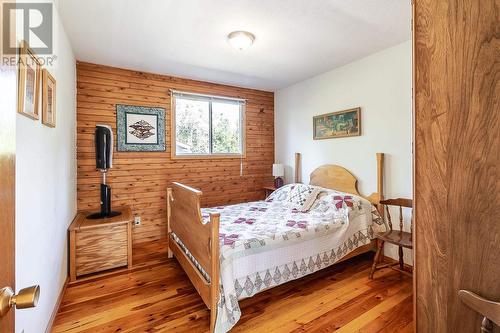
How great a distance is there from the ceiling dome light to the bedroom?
1cm

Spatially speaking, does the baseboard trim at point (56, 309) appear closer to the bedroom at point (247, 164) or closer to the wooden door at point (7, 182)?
the bedroom at point (247, 164)

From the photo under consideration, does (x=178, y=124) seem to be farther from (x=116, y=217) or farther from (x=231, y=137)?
(x=116, y=217)

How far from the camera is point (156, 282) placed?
248 centimetres

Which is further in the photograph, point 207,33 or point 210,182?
point 210,182

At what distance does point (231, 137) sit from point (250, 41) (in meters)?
1.98

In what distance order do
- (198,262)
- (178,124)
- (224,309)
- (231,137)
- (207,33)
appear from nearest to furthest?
(224,309) < (198,262) < (207,33) < (178,124) < (231,137)

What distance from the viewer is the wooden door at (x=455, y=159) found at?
733 millimetres

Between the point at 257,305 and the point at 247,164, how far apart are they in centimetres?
261

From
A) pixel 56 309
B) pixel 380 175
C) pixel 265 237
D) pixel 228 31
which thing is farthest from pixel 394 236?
pixel 56 309

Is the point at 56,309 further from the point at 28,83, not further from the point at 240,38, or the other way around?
the point at 240,38

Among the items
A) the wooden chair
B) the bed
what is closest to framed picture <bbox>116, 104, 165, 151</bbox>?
the bed

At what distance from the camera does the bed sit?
5.90 feet

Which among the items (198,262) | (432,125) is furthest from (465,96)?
(198,262)

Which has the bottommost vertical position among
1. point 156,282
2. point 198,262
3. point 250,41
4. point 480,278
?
point 156,282
